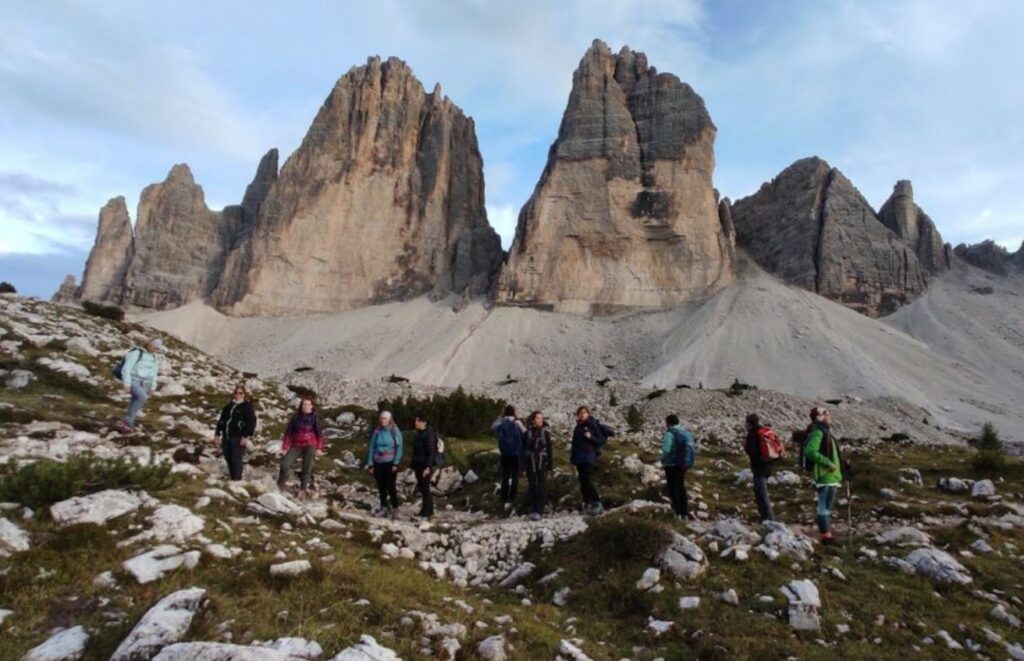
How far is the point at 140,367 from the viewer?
1320 cm

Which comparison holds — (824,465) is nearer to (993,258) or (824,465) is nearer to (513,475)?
(513,475)

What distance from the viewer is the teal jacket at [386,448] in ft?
39.7

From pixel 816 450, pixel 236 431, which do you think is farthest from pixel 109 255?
pixel 816 450

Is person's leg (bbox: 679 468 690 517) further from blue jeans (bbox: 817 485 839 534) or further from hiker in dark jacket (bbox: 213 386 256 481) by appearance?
hiker in dark jacket (bbox: 213 386 256 481)

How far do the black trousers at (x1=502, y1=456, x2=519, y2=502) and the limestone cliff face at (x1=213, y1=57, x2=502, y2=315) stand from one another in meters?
74.7

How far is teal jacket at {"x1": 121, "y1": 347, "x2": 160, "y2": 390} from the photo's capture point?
1298 centimetres

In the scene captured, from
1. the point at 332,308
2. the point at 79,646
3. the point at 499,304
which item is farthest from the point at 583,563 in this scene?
the point at 332,308

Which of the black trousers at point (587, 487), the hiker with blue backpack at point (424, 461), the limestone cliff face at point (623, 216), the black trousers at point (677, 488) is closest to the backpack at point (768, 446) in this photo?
the black trousers at point (677, 488)

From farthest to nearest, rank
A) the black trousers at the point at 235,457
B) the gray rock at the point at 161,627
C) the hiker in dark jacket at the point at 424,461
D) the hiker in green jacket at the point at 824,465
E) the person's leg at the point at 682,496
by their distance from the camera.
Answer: the hiker in dark jacket at the point at 424,461 → the black trousers at the point at 235,457 → the person's leg at the point at 682,496 → the hiker in green jacket at the point at 824,465 → the gray rock at the point at 161,627

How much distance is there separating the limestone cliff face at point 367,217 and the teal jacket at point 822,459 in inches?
3068

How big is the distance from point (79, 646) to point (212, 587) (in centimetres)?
122

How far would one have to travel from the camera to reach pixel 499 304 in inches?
3169

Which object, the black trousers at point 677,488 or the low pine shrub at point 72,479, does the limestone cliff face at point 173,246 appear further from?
the black trousers at point 677,488

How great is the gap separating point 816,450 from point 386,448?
7970mm
